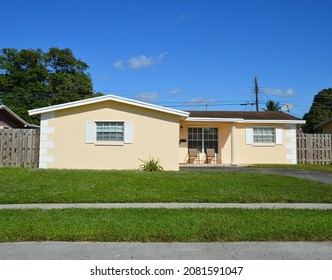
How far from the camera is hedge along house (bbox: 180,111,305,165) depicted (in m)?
20.2

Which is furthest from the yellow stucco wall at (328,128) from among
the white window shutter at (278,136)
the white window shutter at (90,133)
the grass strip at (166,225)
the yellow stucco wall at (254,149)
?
the grass strip at (166,225)

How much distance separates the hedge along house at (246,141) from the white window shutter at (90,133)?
5899 millimetres

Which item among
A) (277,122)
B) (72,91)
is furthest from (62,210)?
(72,91)

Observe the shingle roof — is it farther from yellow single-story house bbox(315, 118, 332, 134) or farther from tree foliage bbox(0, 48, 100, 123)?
tree foliage bbox(0, 48, 100, 123)

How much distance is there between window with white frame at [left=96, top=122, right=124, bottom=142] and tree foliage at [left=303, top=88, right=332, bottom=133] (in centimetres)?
3996

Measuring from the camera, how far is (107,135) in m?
16.0

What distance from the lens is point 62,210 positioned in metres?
7.38

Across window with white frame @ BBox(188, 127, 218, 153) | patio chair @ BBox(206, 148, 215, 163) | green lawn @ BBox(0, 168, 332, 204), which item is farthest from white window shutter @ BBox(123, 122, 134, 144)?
patio chair @ BBox(206, 148, 215, 163)

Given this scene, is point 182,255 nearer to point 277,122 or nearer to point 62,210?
point 62,210

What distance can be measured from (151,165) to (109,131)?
266cm

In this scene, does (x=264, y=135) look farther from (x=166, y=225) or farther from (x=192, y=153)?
(x=166, y=225)

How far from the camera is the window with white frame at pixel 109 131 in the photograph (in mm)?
16016

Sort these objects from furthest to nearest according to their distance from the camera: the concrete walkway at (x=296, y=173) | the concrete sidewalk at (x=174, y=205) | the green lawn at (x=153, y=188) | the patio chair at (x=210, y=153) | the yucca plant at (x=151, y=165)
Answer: the patio chair at (x=210, y=153)
the yucca plant at (x=151, y=165)
the concrete walkway at (x=296, y=173)
the green lawn at (x=153, y=188)
the concrete sidewalk at (x=174, y=205)

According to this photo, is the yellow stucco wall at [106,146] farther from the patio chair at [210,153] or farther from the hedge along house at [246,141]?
the patio chair at [210,153]
